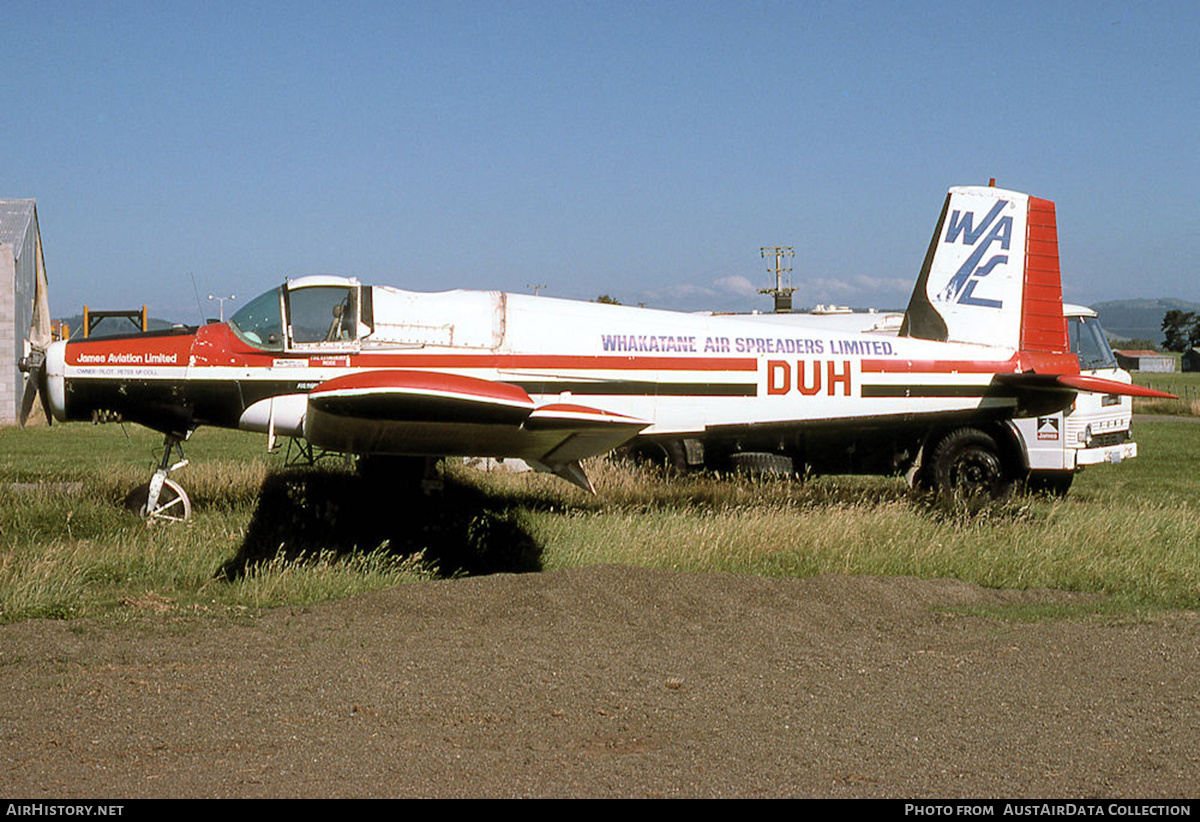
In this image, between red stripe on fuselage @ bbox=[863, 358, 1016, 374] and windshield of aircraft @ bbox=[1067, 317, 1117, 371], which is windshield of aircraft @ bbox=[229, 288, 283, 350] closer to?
red stripe on fuselage @ bbox=[863, 358, 1016, 374]

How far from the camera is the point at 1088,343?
13.8m

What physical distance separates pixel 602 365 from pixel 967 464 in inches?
176

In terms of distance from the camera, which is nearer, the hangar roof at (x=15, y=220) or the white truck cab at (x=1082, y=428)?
the white truck cab at (x=1082, y=428)

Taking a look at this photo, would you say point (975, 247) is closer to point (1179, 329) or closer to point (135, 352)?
point (135, 352)

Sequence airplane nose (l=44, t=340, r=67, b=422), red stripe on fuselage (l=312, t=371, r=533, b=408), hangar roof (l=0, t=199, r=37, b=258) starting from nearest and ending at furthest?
red stripe on fuselage (l=312, t=371, r=533, b=408)
airplane nose (l=44, t=340, r=67, b=422)
hangar roof (l=0, t=199, r=37, b=258)

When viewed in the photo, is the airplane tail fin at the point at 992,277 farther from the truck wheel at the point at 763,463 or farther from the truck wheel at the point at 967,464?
the truck wheel at the point at 763,463

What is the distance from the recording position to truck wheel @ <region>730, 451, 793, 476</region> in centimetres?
1239

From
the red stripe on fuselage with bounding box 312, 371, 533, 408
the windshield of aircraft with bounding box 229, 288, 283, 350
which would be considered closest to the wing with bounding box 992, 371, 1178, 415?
the red stripe on fuselage with bounding box 312, 371, 533, 408

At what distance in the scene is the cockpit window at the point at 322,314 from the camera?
934cm

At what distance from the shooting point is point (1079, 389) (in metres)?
10.9

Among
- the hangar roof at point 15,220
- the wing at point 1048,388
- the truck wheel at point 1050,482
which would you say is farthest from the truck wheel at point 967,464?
the hangar roof at point 15,220

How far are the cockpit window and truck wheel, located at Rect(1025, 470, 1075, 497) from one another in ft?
26.9

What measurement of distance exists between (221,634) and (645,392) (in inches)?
184

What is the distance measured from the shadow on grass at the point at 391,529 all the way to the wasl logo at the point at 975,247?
16.6ft
